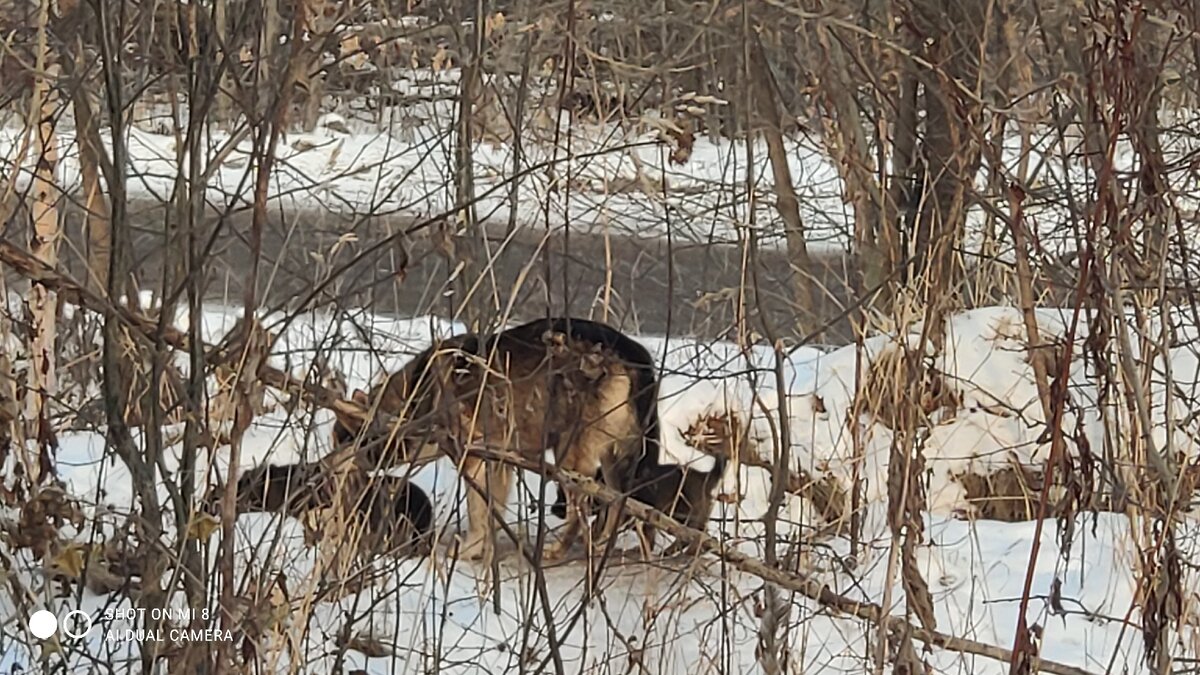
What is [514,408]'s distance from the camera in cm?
390

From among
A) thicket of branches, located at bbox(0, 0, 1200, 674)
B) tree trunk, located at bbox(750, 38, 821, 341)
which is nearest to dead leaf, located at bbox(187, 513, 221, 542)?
thicket of branches, located at bbox(0, 0, 1200, 674)

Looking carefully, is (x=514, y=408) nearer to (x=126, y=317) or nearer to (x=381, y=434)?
(x=381, y=434)

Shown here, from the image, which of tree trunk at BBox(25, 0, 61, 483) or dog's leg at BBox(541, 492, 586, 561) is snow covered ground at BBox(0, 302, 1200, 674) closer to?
dog's leg at BBox(541, 492, 586, 561)

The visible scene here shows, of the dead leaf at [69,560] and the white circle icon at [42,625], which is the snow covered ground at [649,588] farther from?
the dead leaf at [69,560]

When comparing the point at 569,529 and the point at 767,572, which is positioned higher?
the point at 767,572

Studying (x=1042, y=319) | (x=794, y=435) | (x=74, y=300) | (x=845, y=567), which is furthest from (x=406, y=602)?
(x=1042, y=319)

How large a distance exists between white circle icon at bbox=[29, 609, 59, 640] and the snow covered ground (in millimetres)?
31

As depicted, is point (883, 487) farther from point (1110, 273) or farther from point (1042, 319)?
point (1110, 273)

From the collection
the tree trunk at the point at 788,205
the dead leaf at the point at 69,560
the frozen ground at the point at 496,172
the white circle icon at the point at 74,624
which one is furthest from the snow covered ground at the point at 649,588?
the tree trunk at the point at 788,205

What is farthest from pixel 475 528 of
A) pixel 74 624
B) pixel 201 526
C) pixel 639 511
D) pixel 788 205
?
pixel 788 205

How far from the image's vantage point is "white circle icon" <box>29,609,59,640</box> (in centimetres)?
299

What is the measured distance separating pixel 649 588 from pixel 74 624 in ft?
4.33

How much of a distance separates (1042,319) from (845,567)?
3.28 metres

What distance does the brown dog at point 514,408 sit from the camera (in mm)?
3195
